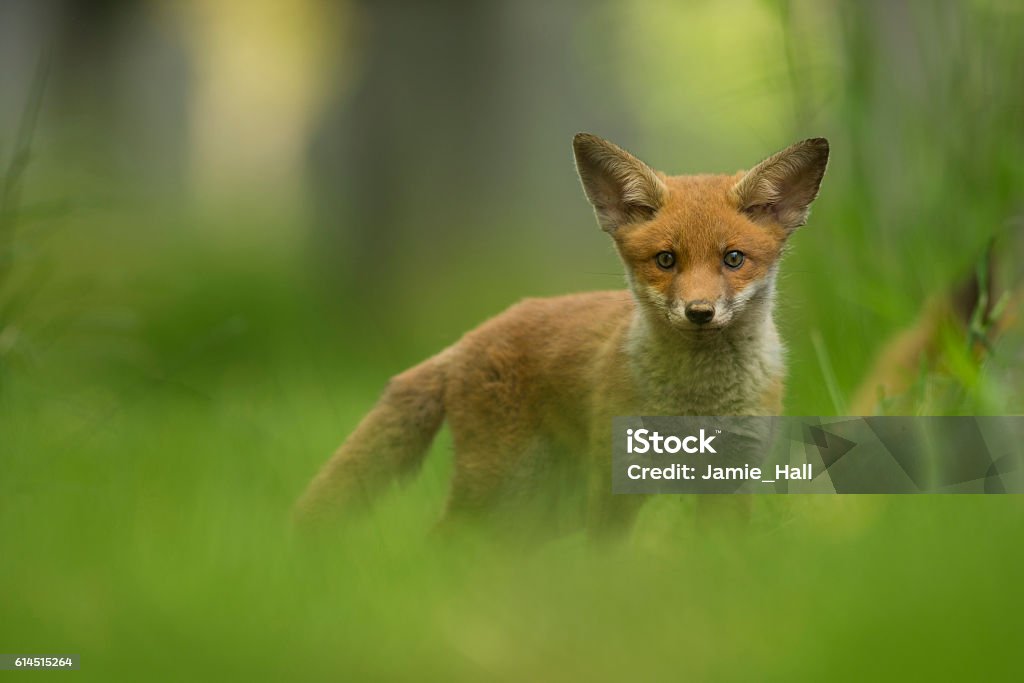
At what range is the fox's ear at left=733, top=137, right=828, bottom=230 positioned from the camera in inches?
110

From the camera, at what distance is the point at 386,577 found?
7.06ft

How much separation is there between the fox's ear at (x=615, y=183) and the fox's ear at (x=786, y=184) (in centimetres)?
24

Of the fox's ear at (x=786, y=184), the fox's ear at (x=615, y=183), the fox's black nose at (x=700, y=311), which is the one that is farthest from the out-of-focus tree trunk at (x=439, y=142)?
the fox's black nose at (x=700, y=311)

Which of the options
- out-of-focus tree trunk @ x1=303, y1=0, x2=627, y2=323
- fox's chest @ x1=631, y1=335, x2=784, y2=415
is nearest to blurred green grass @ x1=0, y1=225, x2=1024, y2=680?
fox's chest @ x1=631, y1=335, x2=784, y2=415

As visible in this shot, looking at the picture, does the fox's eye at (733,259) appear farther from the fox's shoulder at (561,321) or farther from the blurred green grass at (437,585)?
the blurred green grass at (437,585)

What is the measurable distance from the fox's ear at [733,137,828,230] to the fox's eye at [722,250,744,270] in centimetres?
16

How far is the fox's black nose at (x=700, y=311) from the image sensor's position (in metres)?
2.60

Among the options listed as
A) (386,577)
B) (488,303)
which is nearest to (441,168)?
(488,303)

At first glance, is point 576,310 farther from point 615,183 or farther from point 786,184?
point 786,184

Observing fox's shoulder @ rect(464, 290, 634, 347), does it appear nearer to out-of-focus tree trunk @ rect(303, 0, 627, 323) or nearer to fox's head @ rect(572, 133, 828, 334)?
fox's head @ rect(572, 133, 828, 334)

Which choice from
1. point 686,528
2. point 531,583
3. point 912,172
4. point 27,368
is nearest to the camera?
point 531,583

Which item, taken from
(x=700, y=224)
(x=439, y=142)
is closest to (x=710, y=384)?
(x=700, y=224)

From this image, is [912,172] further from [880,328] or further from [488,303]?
→ [488,303]

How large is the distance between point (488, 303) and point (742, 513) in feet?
14.5
